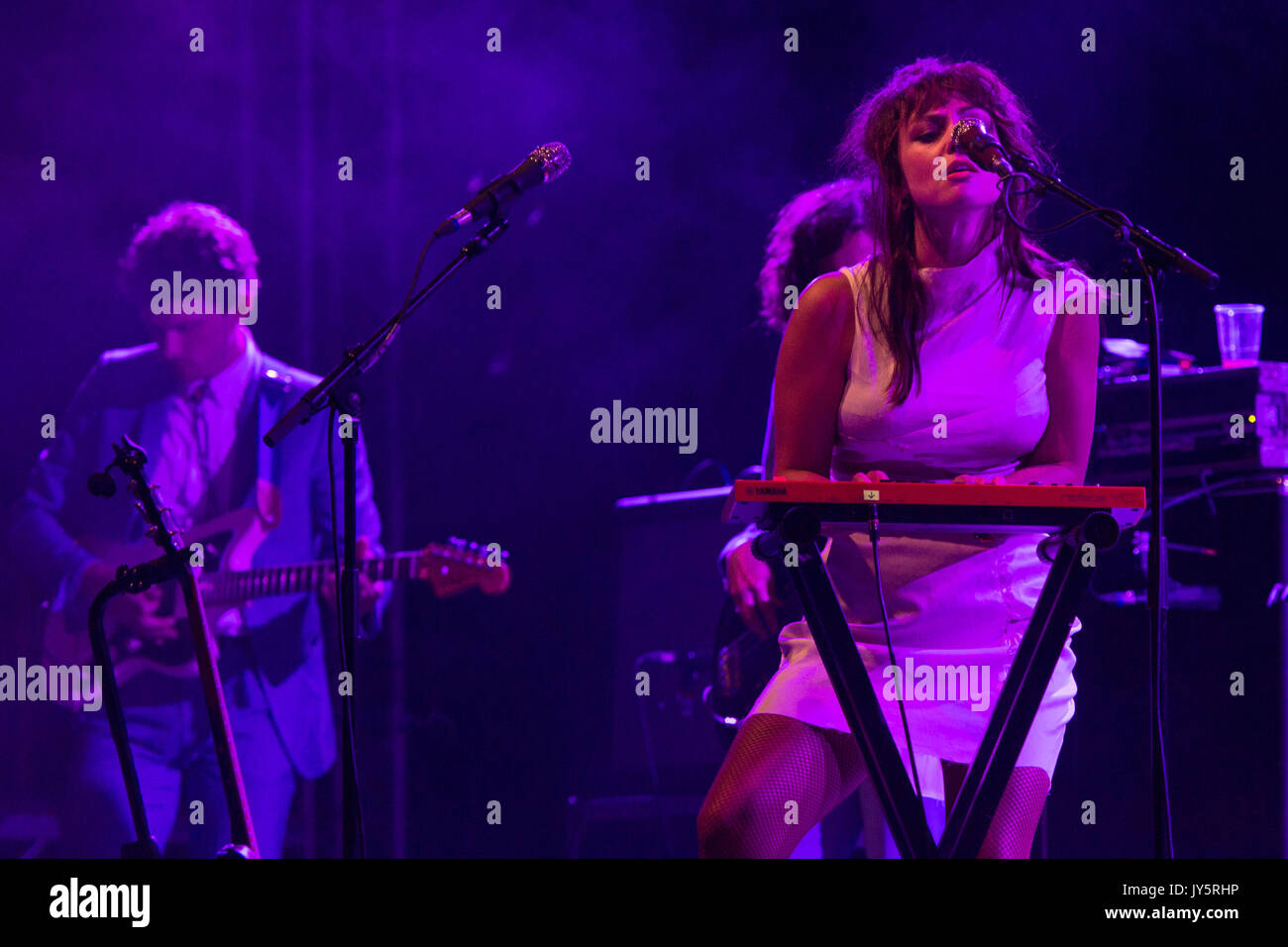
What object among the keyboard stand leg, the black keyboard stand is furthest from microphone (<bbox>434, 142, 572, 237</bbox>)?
the keyboard stand leg

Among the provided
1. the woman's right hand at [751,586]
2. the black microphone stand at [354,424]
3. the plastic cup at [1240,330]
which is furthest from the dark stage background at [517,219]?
the black microphone stand at [354,424]

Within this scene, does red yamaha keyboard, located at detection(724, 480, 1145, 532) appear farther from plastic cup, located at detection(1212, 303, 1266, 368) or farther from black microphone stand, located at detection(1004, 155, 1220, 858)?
plastic cup, located at detection(1212, 303, 1266, 368)

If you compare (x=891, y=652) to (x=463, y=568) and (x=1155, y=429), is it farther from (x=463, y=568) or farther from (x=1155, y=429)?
(x=463, y=568)

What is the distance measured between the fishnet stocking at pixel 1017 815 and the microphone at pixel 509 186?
5.13 ft

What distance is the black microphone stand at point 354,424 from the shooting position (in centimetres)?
271

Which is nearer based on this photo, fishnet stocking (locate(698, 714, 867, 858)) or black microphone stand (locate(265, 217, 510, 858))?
fishnet stocking (locate(698, 714, 867, 858))

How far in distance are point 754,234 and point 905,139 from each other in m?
2.53

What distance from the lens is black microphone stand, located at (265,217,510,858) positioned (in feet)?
8.90

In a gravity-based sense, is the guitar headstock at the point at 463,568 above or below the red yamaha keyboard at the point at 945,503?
below

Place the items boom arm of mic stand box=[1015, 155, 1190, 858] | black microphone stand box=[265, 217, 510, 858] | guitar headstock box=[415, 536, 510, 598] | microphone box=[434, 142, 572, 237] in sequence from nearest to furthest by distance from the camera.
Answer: boom arm of mic stand box=[1015, 155, 1190, 858], black microphone stand box=[265, 217, 510, 858], microphone box=[434, 142, 572, 237], guitar headstock box=[415, 536, 510, 598]

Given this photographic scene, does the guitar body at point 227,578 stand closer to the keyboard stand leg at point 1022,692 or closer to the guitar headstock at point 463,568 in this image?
the guitar headstock at point 463,568

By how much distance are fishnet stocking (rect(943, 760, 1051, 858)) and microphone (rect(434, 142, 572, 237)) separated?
61.6 inches

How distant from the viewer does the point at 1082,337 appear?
2.44 meters
